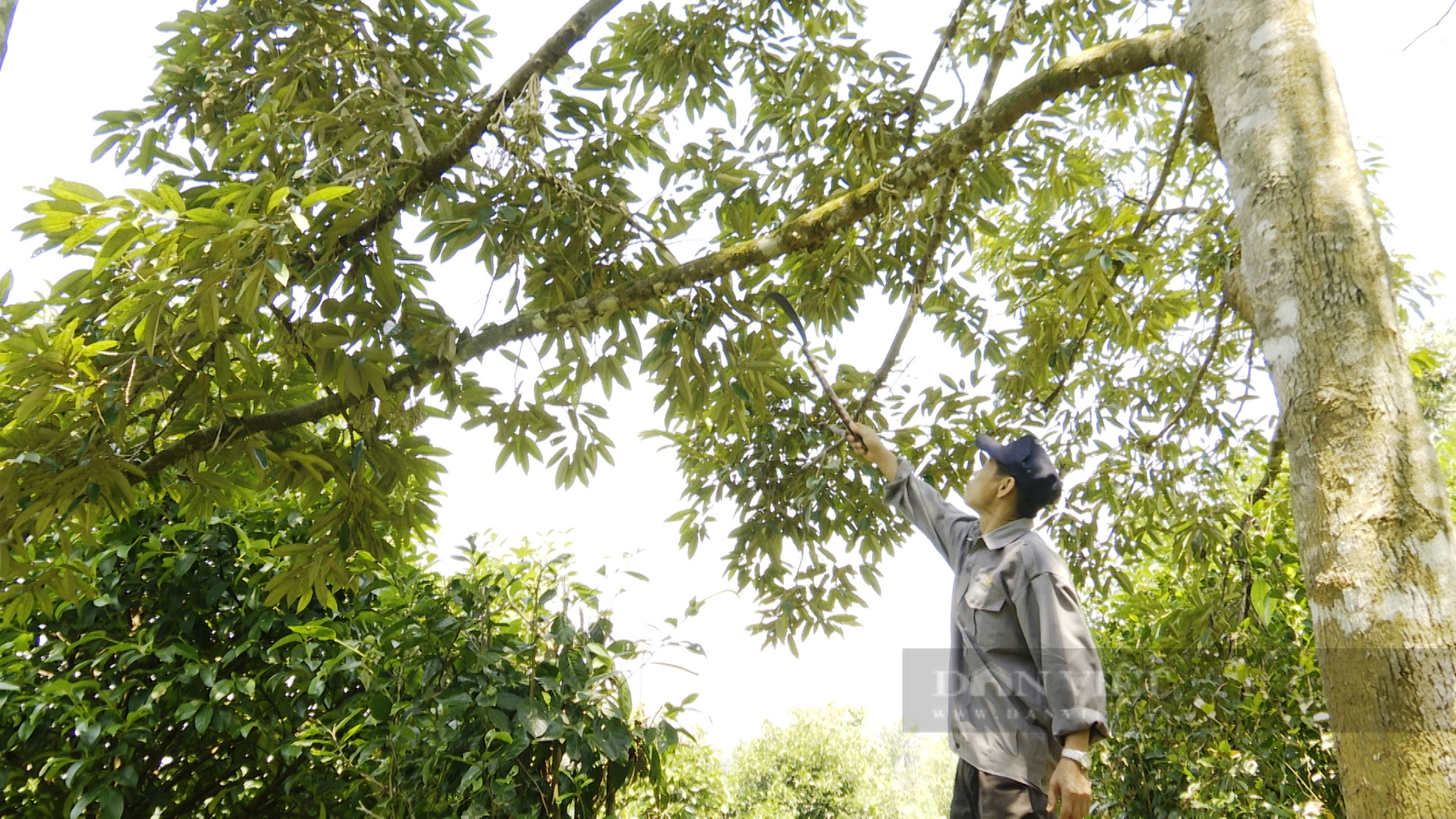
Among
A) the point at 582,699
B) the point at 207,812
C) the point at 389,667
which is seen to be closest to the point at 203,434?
the point at 389,667

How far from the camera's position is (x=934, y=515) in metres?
2.20

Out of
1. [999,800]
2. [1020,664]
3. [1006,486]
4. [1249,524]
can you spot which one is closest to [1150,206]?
[1249,524]

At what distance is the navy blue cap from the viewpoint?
1969mm

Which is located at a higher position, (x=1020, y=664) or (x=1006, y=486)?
(x=1006, y=486)

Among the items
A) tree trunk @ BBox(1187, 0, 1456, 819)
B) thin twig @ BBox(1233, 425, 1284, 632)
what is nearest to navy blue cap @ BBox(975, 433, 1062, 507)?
tree trunk @ BBox(1187, 0, 1456, 819)

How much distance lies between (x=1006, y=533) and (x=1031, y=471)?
16 centimetres

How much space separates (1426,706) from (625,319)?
1.81m

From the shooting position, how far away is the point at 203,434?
83.1 inches

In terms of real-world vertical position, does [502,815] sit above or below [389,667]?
below

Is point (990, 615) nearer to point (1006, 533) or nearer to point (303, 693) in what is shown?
point (1006, 533)

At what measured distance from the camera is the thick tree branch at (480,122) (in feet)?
7.08

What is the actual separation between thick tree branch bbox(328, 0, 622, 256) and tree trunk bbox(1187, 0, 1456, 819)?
1615 millimetres

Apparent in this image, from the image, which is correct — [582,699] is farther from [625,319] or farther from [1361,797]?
[1361,797]

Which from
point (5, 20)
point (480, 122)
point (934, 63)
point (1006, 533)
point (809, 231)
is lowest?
point (1006, 533)
